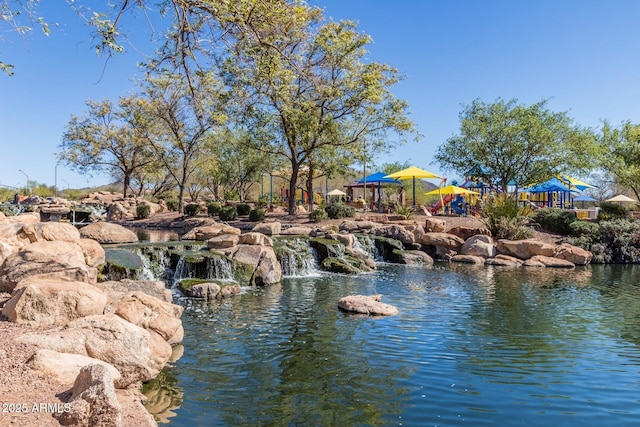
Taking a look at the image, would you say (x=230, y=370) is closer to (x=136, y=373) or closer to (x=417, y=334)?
(x=136, y=373)

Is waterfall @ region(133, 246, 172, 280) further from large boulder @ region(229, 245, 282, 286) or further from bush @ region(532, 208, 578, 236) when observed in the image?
bush @ region(532, 208, 578, 236)

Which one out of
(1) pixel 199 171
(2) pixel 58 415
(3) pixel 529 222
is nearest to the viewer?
Result: (2) pixel 58 415

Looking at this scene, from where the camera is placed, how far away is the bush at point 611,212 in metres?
24.6

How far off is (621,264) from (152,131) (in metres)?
31.0

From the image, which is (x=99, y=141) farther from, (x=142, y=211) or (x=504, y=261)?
(x=504, y=261)

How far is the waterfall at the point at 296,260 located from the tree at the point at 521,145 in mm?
15462

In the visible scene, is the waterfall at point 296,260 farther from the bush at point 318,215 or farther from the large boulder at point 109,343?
the large boulder at point 109,343

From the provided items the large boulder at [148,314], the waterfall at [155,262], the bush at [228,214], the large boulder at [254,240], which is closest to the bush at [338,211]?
the bush at [228,214]

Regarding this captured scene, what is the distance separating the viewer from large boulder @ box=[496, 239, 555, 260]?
19.9 metres

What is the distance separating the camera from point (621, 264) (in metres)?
20.4

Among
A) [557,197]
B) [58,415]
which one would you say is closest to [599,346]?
[58,415]

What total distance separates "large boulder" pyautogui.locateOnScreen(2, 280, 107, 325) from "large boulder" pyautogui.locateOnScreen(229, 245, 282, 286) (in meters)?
7.32

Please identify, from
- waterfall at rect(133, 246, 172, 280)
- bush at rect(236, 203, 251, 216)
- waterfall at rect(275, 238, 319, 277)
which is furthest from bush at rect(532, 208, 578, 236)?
waterfall at rect(133, 246, 172, 280)

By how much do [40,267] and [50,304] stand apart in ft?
A: 7.59
